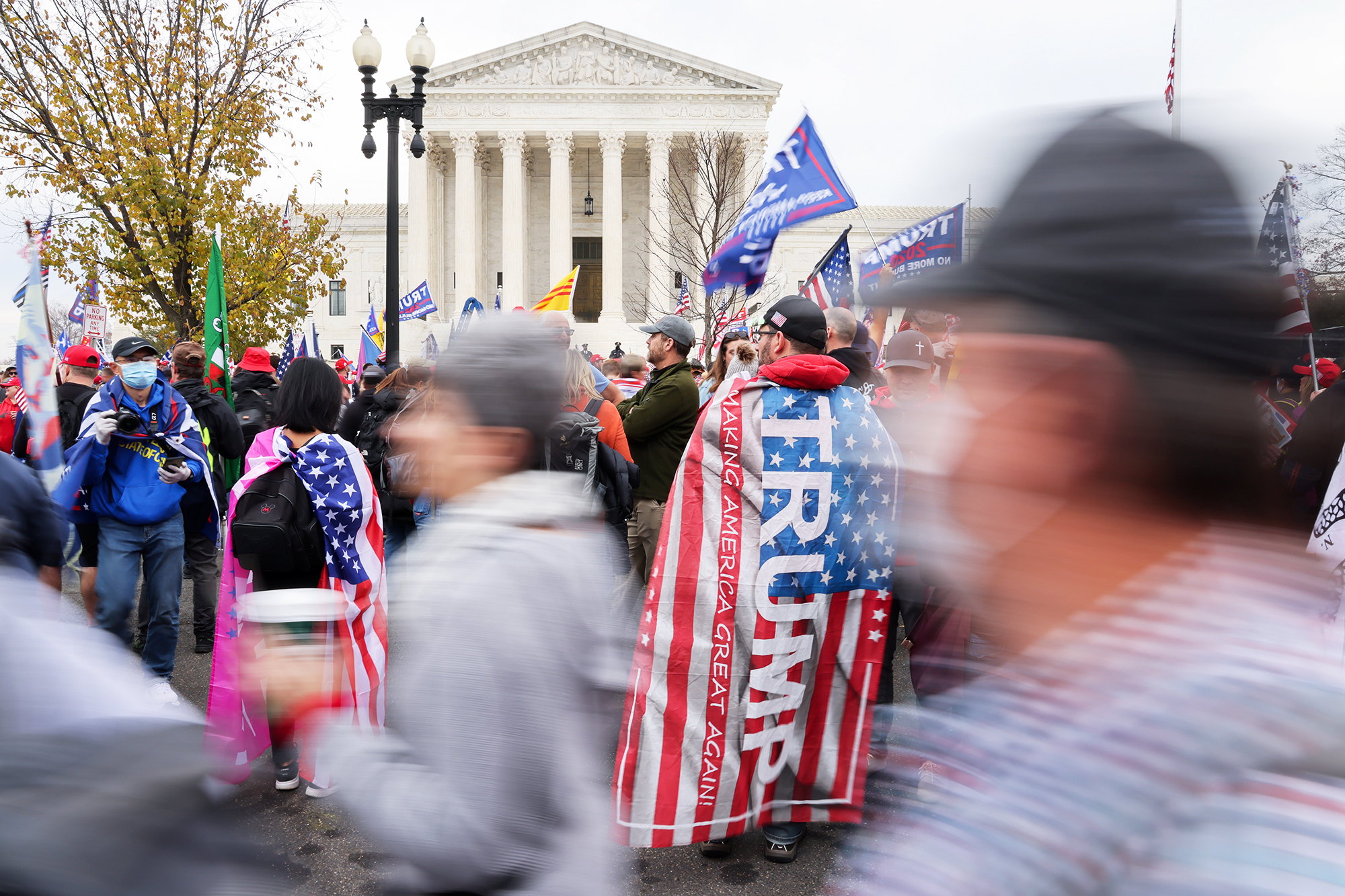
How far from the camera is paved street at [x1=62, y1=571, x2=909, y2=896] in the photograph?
315cm

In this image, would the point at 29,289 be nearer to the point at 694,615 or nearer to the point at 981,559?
the point at 694,615

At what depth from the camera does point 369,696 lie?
12.5 ft

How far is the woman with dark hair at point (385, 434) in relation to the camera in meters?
5.86

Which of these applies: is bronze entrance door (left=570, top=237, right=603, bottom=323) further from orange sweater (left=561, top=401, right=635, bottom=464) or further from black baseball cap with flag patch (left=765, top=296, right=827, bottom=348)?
black baseball cap with flag patch (left=765, top=296, right=827, bottom=348)

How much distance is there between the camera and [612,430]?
5.15 metres

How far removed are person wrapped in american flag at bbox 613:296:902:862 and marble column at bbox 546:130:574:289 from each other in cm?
4106

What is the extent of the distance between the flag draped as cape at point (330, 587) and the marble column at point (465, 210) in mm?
41181

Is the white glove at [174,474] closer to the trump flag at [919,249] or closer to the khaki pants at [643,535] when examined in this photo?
the khaki pants at [643,535]

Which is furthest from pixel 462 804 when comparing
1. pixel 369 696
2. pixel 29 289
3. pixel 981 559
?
pixel 29 289

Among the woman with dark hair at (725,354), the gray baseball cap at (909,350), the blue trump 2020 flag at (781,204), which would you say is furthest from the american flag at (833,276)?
the gray baseball cap at (909,350)

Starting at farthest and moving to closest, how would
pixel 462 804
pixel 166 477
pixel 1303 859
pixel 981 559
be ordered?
1. pixel 166 477
2. pixel 462 804
3. pixel 981 559
4. pixel 1303 859

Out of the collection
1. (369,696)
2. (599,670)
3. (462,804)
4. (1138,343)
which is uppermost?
(1138,343)

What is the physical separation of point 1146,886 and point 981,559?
1.12 feet

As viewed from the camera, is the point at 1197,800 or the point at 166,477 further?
the point at 166,477
